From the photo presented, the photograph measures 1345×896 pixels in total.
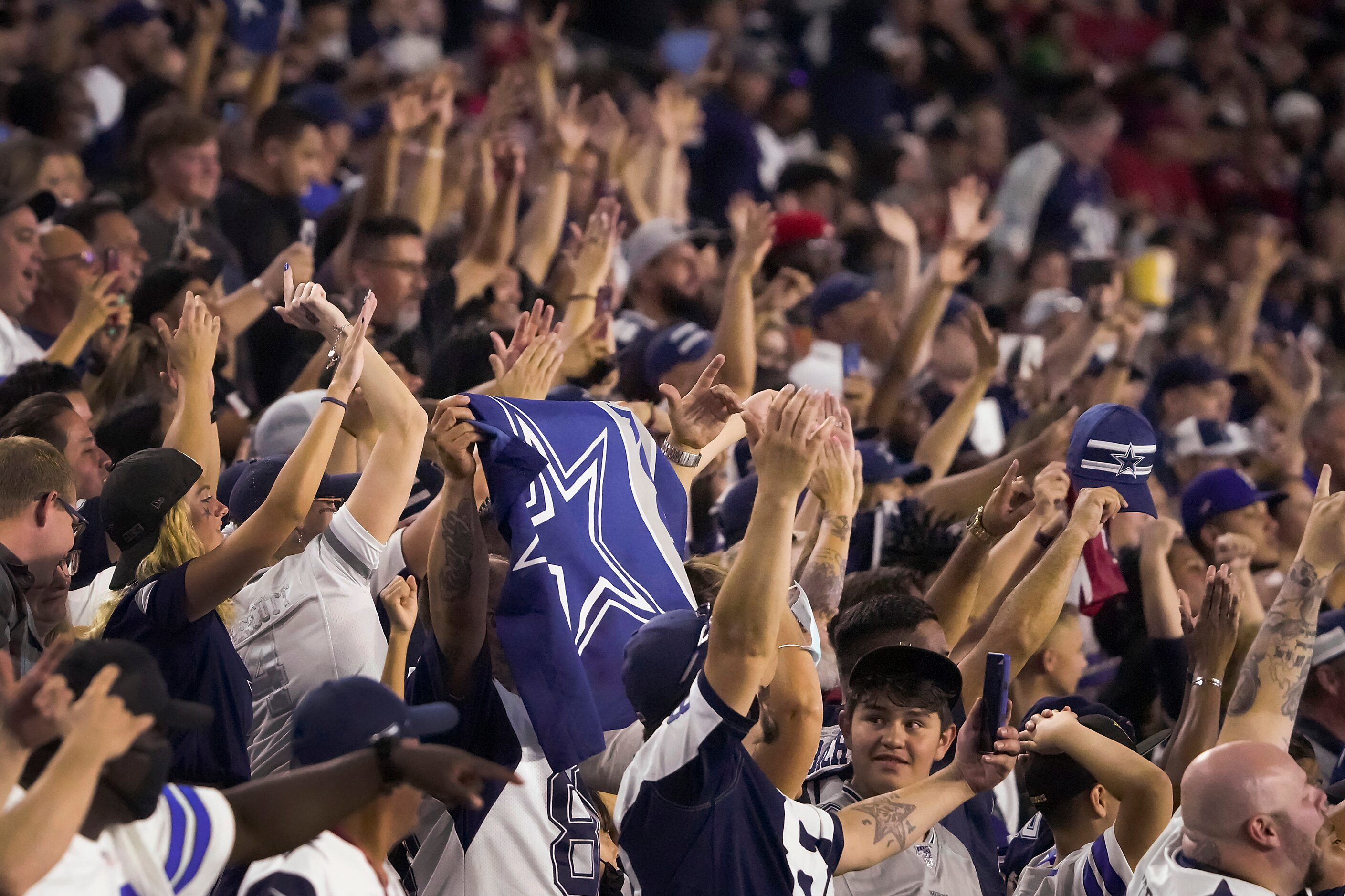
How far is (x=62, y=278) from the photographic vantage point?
6.48 m

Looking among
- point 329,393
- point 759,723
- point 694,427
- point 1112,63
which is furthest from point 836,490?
point 1112,63

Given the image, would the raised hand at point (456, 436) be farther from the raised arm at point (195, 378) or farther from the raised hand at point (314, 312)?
the raised arm at point (195, 378)

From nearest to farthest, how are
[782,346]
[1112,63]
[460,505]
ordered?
[460,505], [782,346], [1112,63]

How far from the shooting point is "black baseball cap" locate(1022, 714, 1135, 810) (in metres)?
4.17

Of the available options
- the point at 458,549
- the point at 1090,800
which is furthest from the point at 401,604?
the point at 1090,800

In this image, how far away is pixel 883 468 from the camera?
6.09 metres

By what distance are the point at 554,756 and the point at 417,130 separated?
5.88 meters

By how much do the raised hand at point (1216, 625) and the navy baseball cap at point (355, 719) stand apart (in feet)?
7.41

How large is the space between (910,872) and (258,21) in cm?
711

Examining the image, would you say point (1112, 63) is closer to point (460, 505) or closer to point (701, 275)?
point (701, 275)

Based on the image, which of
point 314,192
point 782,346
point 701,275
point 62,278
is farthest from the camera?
point 314,192

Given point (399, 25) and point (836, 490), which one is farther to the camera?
point (399, 25)

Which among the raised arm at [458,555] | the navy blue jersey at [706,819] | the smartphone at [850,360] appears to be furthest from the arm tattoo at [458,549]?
the smartphone at [850,360]

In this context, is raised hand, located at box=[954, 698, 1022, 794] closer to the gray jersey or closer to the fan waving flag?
the gray jersey
